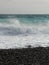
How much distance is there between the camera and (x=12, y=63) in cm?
407

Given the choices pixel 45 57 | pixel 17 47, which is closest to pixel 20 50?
pixel 17 47

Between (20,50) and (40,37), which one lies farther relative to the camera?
(40,37)

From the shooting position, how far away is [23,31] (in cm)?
564

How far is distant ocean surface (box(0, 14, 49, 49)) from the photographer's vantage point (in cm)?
502

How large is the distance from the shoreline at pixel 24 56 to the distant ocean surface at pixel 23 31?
0.99ft

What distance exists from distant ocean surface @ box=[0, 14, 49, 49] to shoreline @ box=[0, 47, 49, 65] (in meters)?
0.30

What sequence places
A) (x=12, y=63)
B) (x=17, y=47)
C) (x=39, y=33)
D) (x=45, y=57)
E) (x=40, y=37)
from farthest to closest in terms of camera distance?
(x=39, y=33) < (x=40, y=37) < (x=17, y=47) < (x=45, y=57) < (x=12, y=63)

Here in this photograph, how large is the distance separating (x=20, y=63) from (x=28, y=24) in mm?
2205

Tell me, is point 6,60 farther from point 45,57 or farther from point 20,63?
point 45,57

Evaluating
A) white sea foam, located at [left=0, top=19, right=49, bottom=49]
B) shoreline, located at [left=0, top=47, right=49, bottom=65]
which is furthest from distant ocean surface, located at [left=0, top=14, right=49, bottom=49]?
shoreline, located at [left=0, top=47, right=49, bottom=65]

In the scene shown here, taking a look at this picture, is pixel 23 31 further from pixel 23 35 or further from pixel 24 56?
pixel 24 56

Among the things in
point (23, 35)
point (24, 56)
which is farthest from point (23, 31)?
point (24, 56)

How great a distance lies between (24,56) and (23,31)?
1436mm

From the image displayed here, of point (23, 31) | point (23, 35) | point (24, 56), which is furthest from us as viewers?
point (23, 31)
